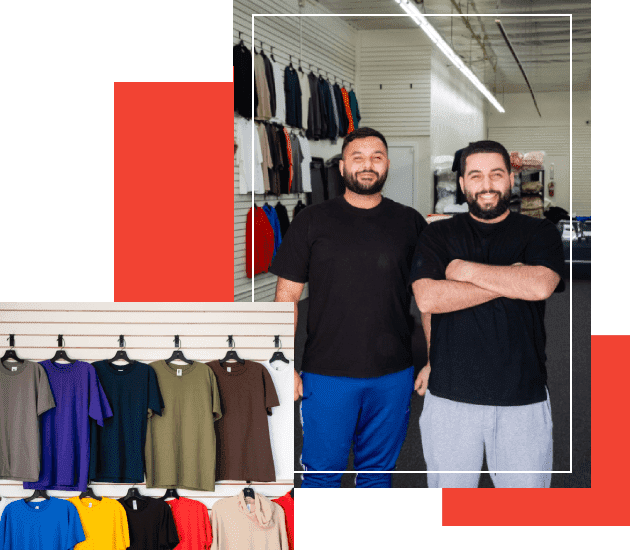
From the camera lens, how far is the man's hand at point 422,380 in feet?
9.96

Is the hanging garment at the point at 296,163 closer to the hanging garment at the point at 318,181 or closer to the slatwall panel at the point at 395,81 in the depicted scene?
the hanging garment at the point at 318,181

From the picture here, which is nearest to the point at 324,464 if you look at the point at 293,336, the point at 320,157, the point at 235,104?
the point at 293,336

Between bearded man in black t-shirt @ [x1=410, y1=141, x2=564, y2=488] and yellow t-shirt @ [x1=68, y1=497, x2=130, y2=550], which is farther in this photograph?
yellow t-shirt @ [x1=68, y1=497, x2=130, y2=550]

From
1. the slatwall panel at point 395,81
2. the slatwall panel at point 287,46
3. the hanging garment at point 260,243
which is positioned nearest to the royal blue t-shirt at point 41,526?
the slatwall panel at point 287,46

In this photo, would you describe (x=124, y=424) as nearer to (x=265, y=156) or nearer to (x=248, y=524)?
(x=248, y=524)

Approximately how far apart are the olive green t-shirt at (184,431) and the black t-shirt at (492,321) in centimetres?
108

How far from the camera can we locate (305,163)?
314 centimetres

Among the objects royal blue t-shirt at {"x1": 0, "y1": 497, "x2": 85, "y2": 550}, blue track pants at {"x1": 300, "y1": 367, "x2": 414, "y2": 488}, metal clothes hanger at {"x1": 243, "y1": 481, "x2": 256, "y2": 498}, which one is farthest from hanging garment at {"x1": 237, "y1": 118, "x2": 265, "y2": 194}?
royal blue t-shirt at {"x1": 0, "y1": 497, "x2": 85, "y2": 550}

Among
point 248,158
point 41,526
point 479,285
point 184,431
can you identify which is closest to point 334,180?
point 248,158

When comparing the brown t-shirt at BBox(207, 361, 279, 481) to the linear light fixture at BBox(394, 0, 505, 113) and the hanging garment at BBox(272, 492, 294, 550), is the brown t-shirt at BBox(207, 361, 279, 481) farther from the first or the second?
the linear light fixture at BBox(394, 0, 505, 113)

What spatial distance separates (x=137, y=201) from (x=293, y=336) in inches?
36.9

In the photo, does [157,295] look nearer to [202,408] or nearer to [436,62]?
[202,408]

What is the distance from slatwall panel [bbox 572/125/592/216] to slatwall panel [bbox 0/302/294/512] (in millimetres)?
1452

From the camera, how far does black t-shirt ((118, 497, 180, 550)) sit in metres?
3.13
